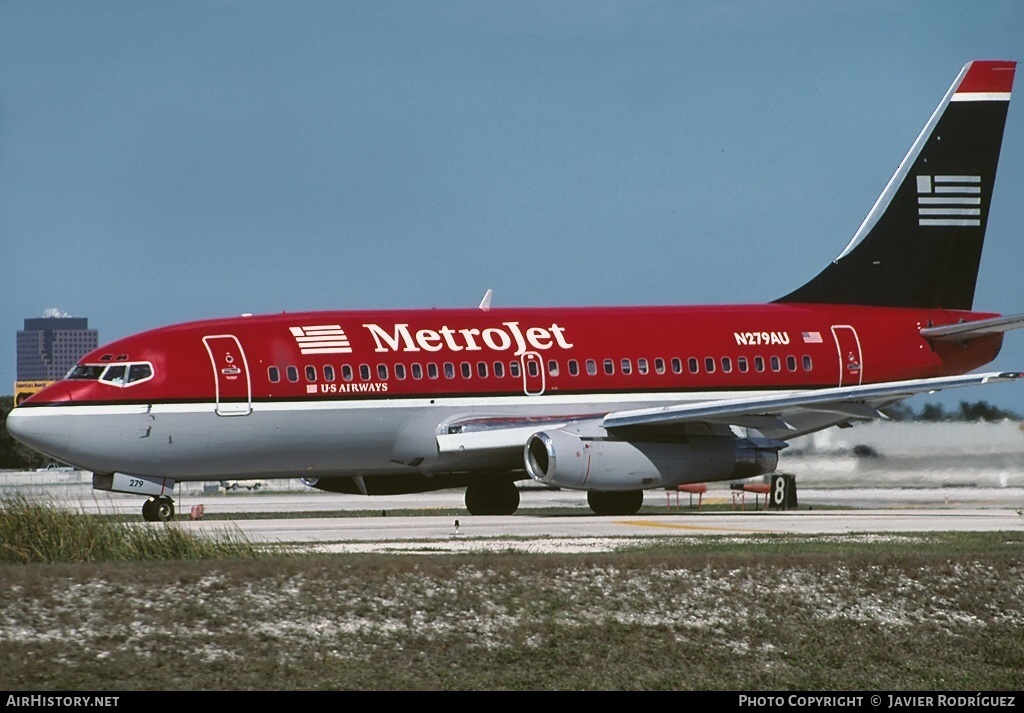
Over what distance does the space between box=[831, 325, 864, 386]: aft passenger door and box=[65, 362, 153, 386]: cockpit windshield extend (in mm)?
15507

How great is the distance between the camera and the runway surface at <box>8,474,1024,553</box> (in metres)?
24.8

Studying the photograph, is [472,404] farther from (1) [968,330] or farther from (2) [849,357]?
(1) [968,330]

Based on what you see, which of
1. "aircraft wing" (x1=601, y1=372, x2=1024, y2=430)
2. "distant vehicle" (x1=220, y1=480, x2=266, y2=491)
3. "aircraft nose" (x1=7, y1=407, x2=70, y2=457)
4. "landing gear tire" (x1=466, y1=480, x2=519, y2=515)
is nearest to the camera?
"aircraft nose" (x1=7, y1=407, x2=70, y2=457)

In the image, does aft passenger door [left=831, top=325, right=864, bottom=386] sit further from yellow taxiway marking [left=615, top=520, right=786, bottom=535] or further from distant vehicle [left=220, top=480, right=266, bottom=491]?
distant vehicle [left=220, top=480, right=266, bottom=491]

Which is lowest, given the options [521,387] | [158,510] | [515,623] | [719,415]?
[158,510]

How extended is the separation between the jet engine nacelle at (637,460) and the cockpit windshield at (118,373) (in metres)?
7.69

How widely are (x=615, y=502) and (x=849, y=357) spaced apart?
658 cm

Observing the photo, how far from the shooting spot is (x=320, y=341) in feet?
111

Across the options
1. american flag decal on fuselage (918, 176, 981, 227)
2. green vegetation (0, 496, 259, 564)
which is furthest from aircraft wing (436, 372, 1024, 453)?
green vegetation (0, 496, 259, 564)

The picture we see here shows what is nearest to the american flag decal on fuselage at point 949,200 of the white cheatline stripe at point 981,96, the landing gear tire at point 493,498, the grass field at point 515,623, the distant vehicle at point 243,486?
the white cheatline stripe at point 981,96

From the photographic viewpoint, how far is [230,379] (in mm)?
32562

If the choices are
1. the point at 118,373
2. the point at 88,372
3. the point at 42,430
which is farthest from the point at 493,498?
the point at 42,430

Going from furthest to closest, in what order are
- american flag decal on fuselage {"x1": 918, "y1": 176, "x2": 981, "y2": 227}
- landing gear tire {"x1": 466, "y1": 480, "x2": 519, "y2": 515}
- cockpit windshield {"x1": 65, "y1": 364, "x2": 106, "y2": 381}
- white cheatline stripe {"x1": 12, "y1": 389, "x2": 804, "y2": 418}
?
american flag decal on fuselage {"x1": 918, "y1": 176, "x2": 981, "y2": 227} < landing gear tire {"x1": 466, "y1": 480, "x2": 519, "y2": 515} < cockpit windshield {"x1": 65, "y1": 364, "x2": 106, "y2": 381} < white cheatline stripe {"x1": 12, "y1": 389, "x2": 804, "y2": 418}

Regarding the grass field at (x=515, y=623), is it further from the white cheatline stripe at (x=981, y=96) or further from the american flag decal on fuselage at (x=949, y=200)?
the white cheatline stripe at (x=981, y=96)
